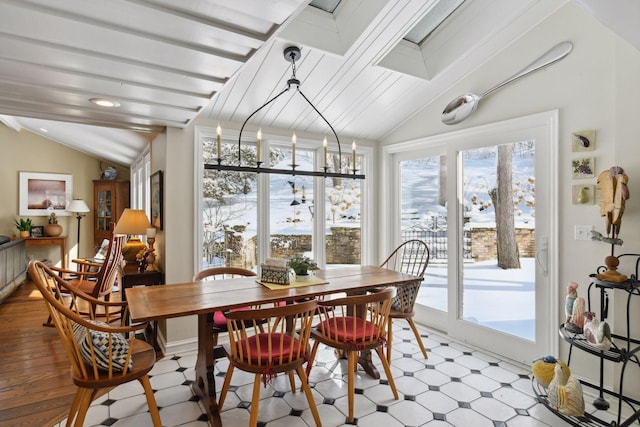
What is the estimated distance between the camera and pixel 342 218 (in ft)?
14.0

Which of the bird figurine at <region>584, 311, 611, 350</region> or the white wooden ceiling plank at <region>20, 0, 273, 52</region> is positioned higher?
the white wooden ceiling plank at <region>20, 0, 273, 52</region>

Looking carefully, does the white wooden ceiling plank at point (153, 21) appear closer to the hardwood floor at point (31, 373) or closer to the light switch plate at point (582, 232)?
the hardwood floor at point (31, 373)

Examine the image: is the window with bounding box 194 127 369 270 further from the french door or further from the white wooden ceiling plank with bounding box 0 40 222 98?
the white wooden ceiling plank with bounding box 0 40 222 98

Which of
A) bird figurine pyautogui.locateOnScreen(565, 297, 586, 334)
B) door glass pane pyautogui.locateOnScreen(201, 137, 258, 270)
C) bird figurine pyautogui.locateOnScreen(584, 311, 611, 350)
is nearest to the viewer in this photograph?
bird figurine pyautogui.locateOnScreen(584, 311, 611, 350)

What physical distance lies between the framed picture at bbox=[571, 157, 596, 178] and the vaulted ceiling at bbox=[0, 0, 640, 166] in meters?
1.15

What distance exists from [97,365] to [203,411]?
802 millimetres

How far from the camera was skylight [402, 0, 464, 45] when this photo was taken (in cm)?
273

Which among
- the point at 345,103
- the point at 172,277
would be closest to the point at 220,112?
the point at 345,103

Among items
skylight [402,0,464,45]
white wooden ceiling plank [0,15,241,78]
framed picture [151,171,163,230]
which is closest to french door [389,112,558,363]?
skylight [402,0,464,45]

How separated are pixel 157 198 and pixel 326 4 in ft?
7.83

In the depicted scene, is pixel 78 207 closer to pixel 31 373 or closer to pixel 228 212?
pixel 31 373

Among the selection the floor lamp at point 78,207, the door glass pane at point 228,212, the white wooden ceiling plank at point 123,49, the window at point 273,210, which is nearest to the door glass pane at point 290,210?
the window at point 273,210

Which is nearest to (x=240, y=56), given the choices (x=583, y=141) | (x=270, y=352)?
(x=270, y=352)

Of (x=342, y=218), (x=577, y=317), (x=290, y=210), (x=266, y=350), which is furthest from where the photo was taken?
(x=342, y=218)
